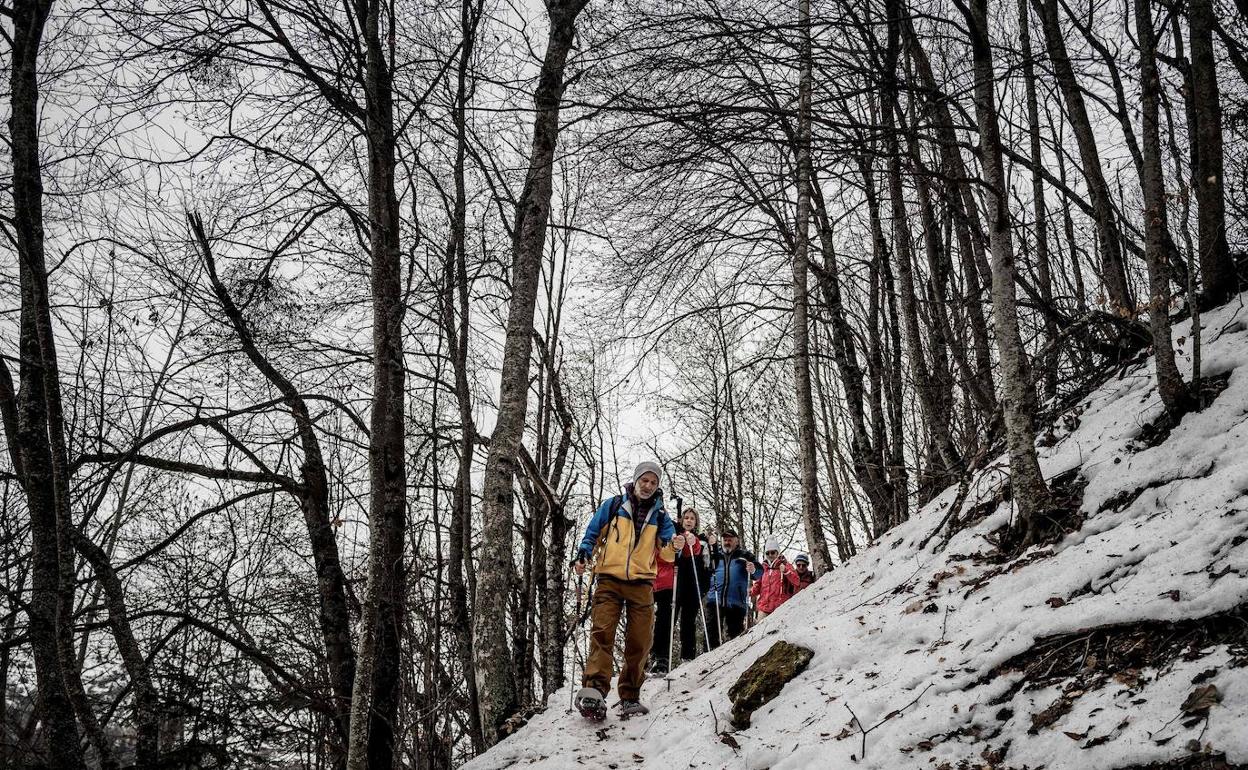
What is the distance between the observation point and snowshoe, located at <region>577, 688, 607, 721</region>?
193 inches

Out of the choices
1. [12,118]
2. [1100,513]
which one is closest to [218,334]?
[12,118]

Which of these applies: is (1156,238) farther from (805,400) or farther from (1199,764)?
(805,400)

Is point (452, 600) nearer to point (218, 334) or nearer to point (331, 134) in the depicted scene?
point (218, 334)

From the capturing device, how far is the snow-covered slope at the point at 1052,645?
2.41 m

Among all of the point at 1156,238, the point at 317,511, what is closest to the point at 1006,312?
the point at 1156,238

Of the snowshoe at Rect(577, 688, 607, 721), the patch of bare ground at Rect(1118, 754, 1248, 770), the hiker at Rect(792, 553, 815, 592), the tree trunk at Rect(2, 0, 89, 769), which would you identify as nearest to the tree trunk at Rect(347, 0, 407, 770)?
the snowshoe at Rect(577, 688, 607, 721)

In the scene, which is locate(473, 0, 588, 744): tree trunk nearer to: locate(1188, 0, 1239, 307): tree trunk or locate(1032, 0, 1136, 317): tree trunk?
locate(1032, 0, 1136, 317): tree trunk

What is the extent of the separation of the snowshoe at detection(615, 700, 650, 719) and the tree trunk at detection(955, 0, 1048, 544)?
9.64 ft

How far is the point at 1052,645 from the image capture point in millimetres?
3000

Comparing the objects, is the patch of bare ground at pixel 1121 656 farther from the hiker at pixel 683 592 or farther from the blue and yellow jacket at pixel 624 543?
the hiker at pixel 683 592

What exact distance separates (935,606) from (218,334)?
301 inches

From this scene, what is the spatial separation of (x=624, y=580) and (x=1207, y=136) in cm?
503

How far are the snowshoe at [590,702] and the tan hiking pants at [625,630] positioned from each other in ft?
0.32

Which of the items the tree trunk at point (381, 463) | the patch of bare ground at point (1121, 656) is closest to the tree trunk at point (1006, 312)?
the patch of bare ground at point (1121, 656)
